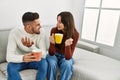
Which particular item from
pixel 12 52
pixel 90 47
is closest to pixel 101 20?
pixel 90 47

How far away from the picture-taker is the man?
1.49 metres

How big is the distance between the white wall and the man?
0.46m

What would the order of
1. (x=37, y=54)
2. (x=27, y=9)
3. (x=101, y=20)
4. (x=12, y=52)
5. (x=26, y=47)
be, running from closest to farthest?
1. (x=37, y=54)
2. (x=12, y=52)
3. (x=26, y=47)
4. (x=27, y=9)
5. (x=101, y=20)

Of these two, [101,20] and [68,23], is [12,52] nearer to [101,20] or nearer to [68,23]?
[68,23]

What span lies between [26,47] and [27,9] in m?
0.72

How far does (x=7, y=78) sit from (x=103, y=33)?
1.69 metres

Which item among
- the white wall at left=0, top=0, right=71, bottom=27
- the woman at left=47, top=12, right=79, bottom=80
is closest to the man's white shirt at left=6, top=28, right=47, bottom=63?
the woman at left=47, top=12, right=79, bottom=80

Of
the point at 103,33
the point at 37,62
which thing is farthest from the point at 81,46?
the point at 37,62

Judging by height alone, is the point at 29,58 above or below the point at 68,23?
below

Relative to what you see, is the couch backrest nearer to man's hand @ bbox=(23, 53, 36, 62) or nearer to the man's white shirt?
the man's white shirt

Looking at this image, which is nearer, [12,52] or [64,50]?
[12,52]

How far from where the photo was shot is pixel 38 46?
169 centimetres

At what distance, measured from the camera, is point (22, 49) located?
5.55 feet

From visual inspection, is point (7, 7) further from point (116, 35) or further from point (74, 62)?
point (116, 35)
